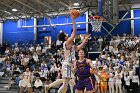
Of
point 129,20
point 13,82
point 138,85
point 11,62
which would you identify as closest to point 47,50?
point 11,62

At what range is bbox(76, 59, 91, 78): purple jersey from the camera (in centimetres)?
901

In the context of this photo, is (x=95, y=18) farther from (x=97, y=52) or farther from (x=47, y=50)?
(x=47, y=50)

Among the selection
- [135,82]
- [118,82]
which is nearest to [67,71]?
[118,82]

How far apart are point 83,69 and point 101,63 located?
11.2m

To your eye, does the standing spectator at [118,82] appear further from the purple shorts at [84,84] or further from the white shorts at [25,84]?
the purple shorts at [84,84]

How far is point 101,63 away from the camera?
20125 millimetres

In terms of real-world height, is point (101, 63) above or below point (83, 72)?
below

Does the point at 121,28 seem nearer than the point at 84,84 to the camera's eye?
No

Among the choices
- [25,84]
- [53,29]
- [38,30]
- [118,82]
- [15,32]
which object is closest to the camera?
[118,82]

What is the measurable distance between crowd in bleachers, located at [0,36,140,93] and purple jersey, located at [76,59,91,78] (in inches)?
280

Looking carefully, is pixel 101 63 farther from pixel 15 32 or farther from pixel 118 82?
pixel 15 32

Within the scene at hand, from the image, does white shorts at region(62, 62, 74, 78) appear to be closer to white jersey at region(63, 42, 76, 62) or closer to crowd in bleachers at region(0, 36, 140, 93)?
white jersey at region(63, 42, 76, 62)

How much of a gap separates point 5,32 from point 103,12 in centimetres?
1961

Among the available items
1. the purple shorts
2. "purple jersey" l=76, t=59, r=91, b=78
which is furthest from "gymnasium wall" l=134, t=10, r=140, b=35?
the purple shorts
